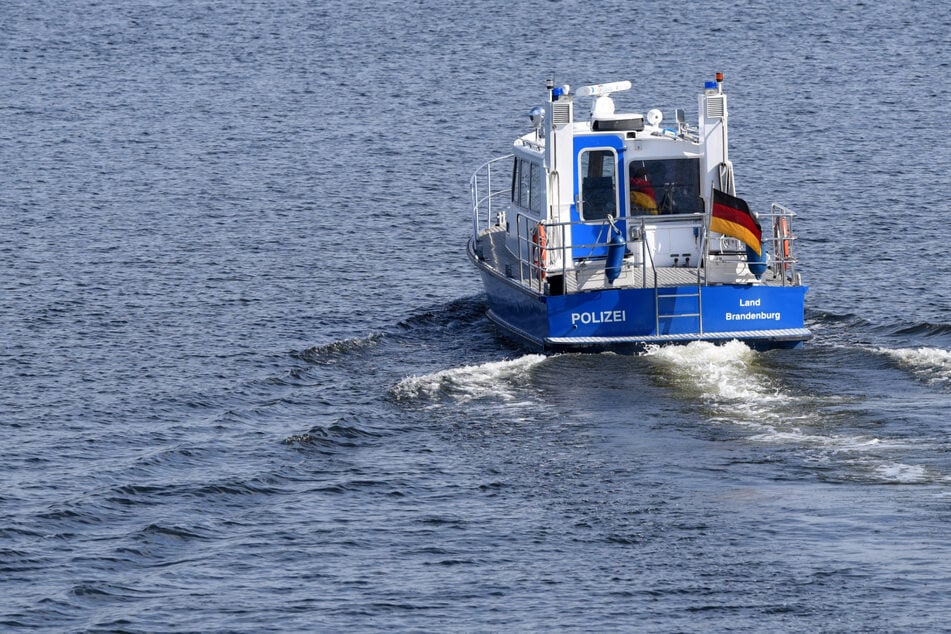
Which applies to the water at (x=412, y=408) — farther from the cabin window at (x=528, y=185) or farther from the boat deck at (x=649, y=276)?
the cabin window at (x=528, y=185)

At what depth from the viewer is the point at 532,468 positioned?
66.6 feet

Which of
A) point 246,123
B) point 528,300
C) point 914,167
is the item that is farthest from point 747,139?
point 528,300

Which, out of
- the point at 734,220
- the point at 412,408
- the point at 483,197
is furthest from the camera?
the point at 483,197

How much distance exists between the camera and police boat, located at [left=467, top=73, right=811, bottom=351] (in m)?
24.5

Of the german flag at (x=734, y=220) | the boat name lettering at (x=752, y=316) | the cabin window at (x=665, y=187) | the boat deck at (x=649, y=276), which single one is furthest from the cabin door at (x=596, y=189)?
the boat name lettering at (x=752, y=316)

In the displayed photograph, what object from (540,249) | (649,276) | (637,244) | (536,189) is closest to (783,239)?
(649,276)

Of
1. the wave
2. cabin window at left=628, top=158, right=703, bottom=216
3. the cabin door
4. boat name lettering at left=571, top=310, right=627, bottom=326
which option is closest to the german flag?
boat name lettering at left=571, top=310, right=627, bottom=326

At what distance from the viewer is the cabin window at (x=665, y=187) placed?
2641cm

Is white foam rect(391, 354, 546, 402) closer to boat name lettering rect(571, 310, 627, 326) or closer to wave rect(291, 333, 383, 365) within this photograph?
boat name lettering rect(571, 310, 627, 326)

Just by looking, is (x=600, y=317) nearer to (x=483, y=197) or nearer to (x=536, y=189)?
(x=536, y=189)

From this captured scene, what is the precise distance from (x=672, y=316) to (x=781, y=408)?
3.11m

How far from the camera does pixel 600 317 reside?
2458 centimetres

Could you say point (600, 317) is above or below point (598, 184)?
below

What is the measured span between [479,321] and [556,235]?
3.48 m
